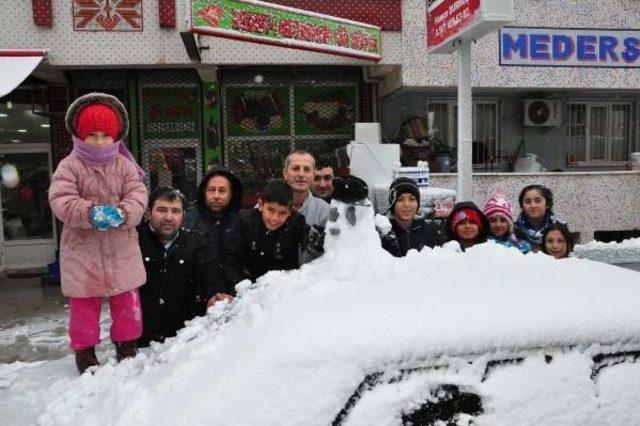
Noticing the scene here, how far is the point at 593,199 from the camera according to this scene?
922 cm

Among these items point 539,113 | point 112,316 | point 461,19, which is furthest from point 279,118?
point 112,316

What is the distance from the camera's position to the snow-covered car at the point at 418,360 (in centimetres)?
131

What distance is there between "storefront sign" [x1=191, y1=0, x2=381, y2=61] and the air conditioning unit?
Answer: 3.63m

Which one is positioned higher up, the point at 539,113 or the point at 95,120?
the point at 539,113

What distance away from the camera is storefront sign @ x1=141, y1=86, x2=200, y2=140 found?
9523 mm

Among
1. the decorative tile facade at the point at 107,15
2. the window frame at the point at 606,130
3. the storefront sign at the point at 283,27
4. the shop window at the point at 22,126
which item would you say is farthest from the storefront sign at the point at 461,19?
the shop window at the point at 22,126

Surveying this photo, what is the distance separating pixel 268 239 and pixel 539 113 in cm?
890

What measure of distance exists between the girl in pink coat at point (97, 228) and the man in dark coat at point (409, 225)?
157 cm

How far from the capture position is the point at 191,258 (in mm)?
2992

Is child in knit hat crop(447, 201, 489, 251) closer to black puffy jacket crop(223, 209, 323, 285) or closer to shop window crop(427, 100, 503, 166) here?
black puffy jacket crop(223, 209, 323, 285)

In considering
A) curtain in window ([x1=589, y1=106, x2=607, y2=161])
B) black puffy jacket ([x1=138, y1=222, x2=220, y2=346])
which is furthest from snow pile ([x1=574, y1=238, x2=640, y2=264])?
curtain in window ([x1=589, y1=106, x2=607, y2=161])

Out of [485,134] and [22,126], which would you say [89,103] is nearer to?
[22,126]

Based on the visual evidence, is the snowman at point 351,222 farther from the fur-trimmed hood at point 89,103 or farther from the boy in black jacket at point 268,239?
the fur-trimmed hood at point 89,103

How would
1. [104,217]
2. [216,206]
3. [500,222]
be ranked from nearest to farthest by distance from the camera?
[104,217] → [216,206] → [500,222]
